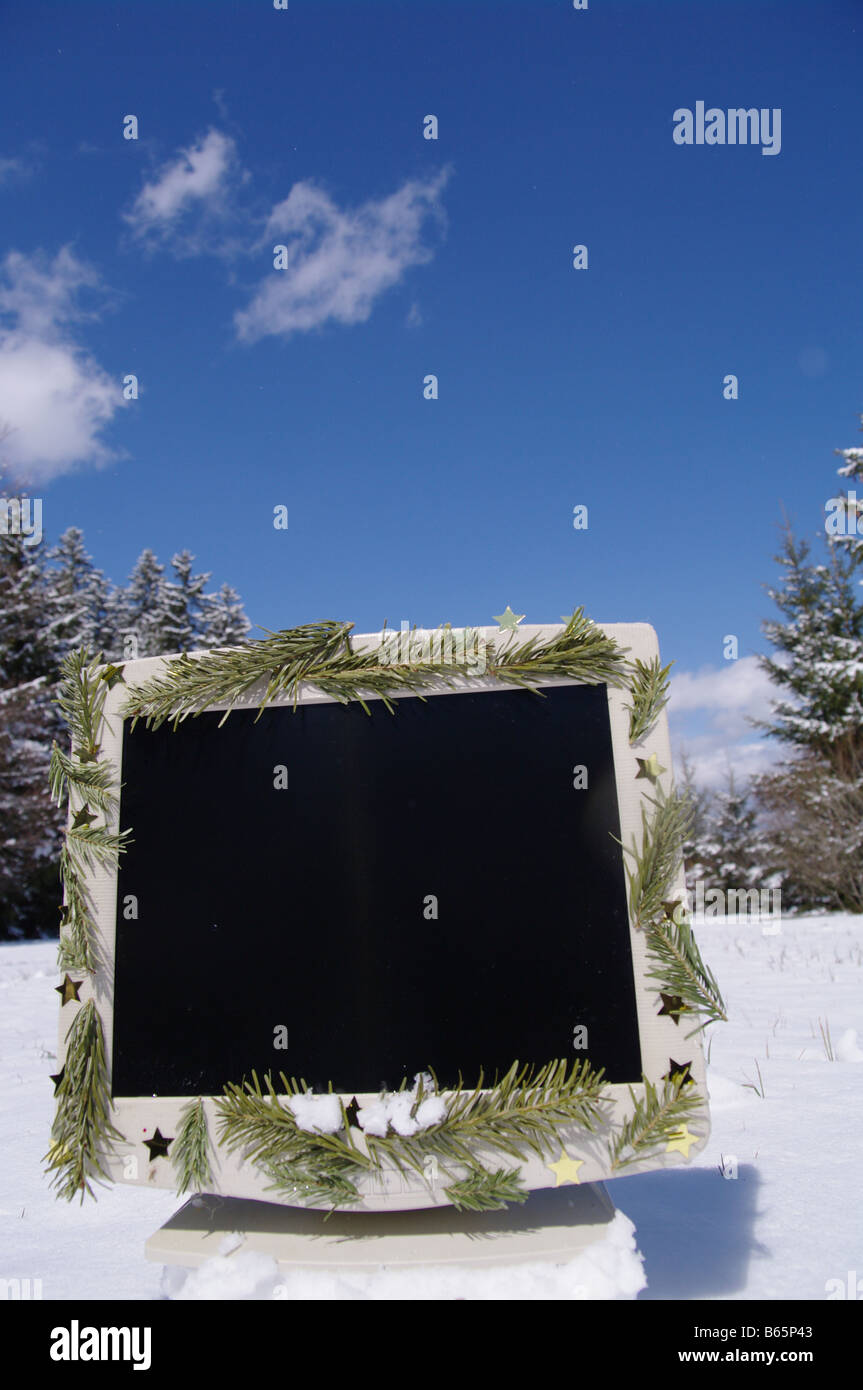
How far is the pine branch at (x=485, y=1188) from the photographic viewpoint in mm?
1409

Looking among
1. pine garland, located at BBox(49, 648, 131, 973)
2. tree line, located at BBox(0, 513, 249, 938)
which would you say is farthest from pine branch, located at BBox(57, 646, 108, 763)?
tree line, located at BBox(0, 513, 249, 938)

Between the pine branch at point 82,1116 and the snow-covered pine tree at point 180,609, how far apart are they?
27269 millimetres

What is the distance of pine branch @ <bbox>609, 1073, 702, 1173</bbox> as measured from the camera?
55.7 inches

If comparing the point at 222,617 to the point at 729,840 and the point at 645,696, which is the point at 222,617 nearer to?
the point at 729,840

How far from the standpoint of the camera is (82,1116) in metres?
1.56

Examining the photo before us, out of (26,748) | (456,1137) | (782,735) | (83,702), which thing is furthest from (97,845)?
(782,735)

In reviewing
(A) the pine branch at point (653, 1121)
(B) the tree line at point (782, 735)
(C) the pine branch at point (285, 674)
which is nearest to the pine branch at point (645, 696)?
(C) the pine branch at point (285, 674)

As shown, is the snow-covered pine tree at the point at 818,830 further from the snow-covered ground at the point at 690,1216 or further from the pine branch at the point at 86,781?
the pine branch at the point at 86,781

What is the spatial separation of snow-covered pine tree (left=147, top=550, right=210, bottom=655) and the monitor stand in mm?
27401

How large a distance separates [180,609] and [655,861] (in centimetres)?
3083

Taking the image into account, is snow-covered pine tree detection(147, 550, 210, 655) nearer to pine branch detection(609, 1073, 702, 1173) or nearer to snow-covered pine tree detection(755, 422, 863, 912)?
snow-covered pine tree detection(755, 422, 863, 912)
